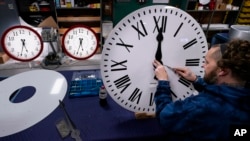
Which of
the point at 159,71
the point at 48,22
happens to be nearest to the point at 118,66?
the point at 159,71

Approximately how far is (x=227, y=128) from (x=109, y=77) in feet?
1.78

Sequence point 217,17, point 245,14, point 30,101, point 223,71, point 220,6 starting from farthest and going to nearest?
point 217,17, point 245,14, point 220,6, point 223,71, point 30,101

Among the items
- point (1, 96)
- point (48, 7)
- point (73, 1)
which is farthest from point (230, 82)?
point (48, 7)

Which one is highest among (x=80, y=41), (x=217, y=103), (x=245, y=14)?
(x=245, y=14)

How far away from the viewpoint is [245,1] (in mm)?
3395

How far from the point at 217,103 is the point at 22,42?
109 centimetres

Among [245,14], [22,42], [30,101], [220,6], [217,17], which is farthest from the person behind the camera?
[217,17]

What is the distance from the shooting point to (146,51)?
827 mm

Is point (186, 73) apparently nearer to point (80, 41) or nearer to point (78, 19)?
point (80, 41)

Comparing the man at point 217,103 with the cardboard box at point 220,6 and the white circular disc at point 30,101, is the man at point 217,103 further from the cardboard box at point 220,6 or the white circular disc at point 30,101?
the cardboard box at point 220,6

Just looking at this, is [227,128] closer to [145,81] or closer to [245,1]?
[145,81]

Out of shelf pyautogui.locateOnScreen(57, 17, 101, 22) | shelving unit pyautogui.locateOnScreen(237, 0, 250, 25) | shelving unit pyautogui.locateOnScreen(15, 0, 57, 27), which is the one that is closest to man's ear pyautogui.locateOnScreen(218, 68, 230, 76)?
shelf pyautogui.locateOnScreen(57, 17, 101, 22)

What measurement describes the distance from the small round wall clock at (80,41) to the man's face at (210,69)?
2.16ft

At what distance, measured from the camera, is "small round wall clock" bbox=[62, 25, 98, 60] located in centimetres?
104
